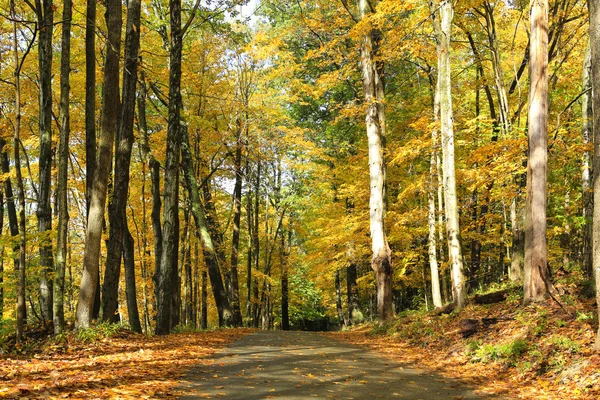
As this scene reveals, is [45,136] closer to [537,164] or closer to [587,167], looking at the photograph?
[537,164]

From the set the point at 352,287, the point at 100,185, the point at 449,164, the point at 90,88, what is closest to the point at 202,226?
the point at 90,88

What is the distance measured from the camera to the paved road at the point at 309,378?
5.64 m

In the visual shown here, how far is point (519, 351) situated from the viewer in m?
7.52

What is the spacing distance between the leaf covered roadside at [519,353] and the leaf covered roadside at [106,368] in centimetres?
433

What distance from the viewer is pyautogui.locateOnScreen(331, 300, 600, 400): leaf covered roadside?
6105 mm

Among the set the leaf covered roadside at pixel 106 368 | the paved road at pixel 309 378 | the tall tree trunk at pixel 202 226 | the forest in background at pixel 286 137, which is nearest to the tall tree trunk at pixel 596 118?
the forest in background at pixel 286 137

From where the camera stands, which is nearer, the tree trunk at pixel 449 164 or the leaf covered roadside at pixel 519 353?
the leaf covered roadside at pixel 519 353

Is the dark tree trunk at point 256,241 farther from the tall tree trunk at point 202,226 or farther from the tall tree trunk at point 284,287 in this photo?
the tall tree trunk at point 202,226

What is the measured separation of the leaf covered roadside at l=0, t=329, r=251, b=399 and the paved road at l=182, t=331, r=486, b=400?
393 millimetres

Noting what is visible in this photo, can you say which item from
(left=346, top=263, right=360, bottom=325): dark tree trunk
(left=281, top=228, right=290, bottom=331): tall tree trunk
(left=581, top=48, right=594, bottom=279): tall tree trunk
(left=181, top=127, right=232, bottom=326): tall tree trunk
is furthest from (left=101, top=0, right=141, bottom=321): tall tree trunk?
(left=281, top=228, right=290, bottom=331): tall tree trunk

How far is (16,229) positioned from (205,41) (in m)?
12.1

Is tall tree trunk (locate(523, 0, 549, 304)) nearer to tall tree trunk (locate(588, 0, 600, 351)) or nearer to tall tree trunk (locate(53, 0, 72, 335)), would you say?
tall tree trunk (locate(588, 0, 600, 351))

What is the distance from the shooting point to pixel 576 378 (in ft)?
19.7

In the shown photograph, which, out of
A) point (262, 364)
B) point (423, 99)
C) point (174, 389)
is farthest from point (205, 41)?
point (174, 389)
